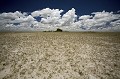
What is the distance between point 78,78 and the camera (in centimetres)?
796

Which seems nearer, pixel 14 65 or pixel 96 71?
pixel 96 71

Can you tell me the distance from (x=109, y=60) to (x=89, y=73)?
395 cm

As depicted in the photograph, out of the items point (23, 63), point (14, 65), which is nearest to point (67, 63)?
point (23, 63)

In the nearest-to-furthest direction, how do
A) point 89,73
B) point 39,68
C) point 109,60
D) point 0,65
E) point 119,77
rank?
point 119,77 → point 89,73 → point 39,68 → point 0,65 → point 109,60

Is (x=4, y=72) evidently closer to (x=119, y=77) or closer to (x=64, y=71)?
(x=64, y=71)

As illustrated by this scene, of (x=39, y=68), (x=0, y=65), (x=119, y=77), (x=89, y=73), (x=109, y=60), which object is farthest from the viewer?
(x=109, y=60)

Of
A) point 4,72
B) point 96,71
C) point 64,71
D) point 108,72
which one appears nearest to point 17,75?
point 4,72

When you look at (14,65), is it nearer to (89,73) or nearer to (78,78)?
(78,78)

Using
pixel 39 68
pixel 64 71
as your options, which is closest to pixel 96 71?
pixel 64 71

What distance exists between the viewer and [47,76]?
8.22 m

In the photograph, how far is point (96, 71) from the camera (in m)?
8.93

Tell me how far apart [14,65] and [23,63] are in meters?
0.85

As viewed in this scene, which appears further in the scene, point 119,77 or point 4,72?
point 4,72

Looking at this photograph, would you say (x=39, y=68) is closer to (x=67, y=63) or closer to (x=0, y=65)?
(x=67, y=63)
